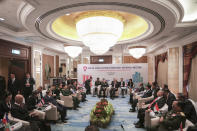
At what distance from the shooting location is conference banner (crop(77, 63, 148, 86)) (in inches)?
350

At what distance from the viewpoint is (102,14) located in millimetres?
3662

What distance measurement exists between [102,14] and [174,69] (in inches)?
209

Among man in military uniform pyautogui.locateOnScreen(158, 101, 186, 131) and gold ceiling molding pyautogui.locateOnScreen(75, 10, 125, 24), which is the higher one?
gold ceiling molding pyautogui.locateOnScreen(75, 10, 125, 24)

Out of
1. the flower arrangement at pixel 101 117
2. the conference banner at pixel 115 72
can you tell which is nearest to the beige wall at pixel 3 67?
the conference banner at pixel 115 72

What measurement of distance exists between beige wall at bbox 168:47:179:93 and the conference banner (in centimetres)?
211

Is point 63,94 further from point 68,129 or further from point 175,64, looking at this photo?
point 175,64

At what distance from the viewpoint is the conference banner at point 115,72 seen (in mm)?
8898

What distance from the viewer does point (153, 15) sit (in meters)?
3.20

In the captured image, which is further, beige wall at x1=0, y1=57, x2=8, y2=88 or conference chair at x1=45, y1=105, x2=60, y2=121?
beige wall at x1=0, y1=57, x2=8, y2=88

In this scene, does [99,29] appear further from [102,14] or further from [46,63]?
[46,63]

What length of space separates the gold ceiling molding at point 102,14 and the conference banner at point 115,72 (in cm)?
321

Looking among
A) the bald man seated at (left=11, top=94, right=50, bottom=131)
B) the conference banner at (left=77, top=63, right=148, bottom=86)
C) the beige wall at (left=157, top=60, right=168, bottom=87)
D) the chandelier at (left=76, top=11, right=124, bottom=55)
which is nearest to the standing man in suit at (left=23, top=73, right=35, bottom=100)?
the bald man seated at (left=11, top=94, right=50, bottom=131)

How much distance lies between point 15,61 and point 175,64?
9.00 metres

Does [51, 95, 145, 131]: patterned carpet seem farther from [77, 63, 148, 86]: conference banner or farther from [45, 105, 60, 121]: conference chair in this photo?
[77, 63, 148, 86]: conference banner
